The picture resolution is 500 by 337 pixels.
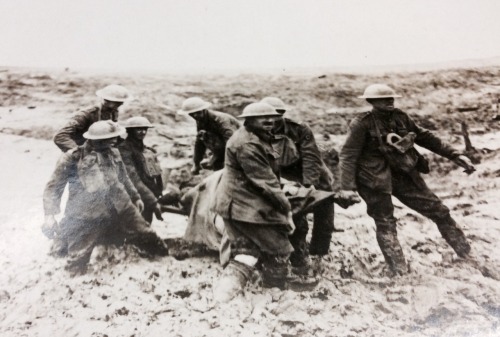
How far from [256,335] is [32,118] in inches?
103

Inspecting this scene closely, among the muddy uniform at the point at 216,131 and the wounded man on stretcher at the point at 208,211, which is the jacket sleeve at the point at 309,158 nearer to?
the wounded man on stretcher at the point at 208,211

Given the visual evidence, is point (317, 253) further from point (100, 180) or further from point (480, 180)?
point (100, 180)

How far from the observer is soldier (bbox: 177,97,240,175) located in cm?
402

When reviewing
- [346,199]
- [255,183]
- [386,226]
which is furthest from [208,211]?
[386,226]

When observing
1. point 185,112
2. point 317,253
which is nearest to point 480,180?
point 317,253

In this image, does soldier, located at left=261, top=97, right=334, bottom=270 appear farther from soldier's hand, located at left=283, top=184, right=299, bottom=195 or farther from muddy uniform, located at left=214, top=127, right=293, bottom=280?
muddy uniform, located at left=214, top=127, right=293, bottom=280

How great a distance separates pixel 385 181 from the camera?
3785mm

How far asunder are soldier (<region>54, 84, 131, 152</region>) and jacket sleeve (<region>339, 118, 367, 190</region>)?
6.22ft

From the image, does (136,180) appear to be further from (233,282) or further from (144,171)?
(233,282)

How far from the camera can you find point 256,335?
3330mm

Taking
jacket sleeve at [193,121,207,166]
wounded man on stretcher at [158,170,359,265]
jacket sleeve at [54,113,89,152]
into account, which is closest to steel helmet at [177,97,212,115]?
jacket sleeve at [193,121,207,166]

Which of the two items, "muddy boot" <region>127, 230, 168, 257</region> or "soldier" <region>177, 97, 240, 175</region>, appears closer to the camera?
"muddy boot" <region>127, 230, 168, 257</region>

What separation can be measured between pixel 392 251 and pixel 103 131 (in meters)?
2.45

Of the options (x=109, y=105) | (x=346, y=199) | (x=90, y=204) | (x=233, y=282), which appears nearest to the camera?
(x=233, y=282)
